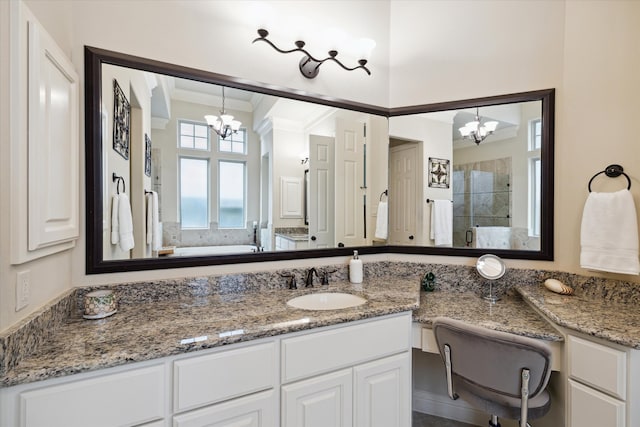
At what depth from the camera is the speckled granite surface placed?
37.9 inches

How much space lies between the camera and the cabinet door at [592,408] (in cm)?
114

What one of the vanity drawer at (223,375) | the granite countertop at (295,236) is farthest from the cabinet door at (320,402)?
the granite countertop at (295,236)

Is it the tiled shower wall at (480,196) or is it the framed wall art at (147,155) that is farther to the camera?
the tiled shower wall at (480,196)

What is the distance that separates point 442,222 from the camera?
2141 millimetres

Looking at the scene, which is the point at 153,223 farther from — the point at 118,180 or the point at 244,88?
the point at 244,88

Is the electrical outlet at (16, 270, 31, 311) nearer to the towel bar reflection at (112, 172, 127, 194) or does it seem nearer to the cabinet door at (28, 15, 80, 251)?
the cabinet door at (28, 15, 80, 251)

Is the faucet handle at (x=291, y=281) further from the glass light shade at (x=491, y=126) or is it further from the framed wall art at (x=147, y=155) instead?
the glass light shade at (x=491, y=126)

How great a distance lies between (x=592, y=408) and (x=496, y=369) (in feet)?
1.25

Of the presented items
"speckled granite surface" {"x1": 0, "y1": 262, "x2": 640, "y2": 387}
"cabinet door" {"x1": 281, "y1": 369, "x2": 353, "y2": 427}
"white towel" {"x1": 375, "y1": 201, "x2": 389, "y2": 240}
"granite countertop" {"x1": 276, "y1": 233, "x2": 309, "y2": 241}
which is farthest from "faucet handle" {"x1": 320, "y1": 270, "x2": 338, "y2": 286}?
"cabinet door" {"x1": 281, "y1": 369, "x2": 353, "y2": 427}

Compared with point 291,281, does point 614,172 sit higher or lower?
higher

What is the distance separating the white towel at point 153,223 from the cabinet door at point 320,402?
941 mm

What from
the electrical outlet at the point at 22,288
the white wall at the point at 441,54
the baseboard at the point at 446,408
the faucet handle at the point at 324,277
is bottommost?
the baseboard at the point at 446,408

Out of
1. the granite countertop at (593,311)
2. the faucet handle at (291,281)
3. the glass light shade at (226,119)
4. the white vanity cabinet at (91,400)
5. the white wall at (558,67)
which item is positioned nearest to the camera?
the white vanity cabinet at (91,400)

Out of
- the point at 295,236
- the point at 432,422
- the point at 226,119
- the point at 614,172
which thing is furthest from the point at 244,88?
the point at 432,422
